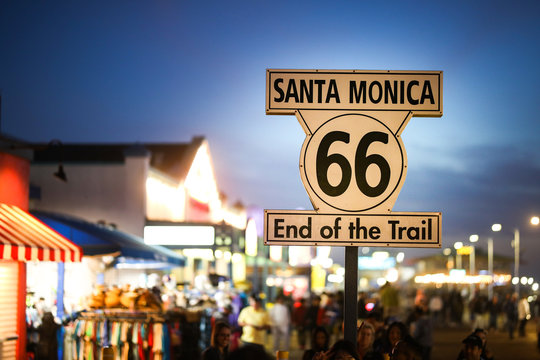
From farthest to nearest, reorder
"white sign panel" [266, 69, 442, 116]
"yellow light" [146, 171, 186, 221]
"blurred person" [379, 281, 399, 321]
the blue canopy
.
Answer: "yellow light" [146, 171, 186, 221] → "blurred person" [379, 281, 399, 321] → the blue canopy → "white sign panel" [266, 69, 442, 116]

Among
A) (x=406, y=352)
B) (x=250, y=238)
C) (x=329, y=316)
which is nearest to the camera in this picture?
(x=406, y=352)

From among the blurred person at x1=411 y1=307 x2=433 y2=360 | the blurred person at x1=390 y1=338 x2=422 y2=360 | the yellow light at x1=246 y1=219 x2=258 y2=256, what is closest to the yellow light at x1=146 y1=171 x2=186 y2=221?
the yellow light at x1=246 y1=219 x2=258 y2=256

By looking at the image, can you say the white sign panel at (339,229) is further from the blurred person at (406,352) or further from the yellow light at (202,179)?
the yellow light at (202,179)

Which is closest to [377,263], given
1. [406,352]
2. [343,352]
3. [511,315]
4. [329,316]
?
[511,315]

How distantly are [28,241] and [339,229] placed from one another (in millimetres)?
7395

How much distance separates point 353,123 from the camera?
456 cm

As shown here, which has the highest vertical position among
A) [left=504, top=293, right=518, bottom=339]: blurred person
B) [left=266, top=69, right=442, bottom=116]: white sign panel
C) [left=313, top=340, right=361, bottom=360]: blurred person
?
[left=266, top=69, right=442, bottom=116]: white sign panel

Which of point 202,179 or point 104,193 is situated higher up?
point 202,179

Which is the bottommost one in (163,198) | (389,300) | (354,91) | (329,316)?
(329,316)

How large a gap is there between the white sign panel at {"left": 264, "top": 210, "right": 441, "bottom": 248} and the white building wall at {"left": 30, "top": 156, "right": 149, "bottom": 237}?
24.1 metres

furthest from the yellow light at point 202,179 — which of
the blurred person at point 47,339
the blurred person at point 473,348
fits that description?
the blurred person at point 473,348

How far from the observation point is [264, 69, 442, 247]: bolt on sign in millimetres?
4398

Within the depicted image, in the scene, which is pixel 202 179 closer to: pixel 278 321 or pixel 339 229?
pixel 278 321

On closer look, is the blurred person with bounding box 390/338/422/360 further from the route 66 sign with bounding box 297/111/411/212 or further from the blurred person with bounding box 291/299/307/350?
the blurred person with bounding box 291/299/307/350
